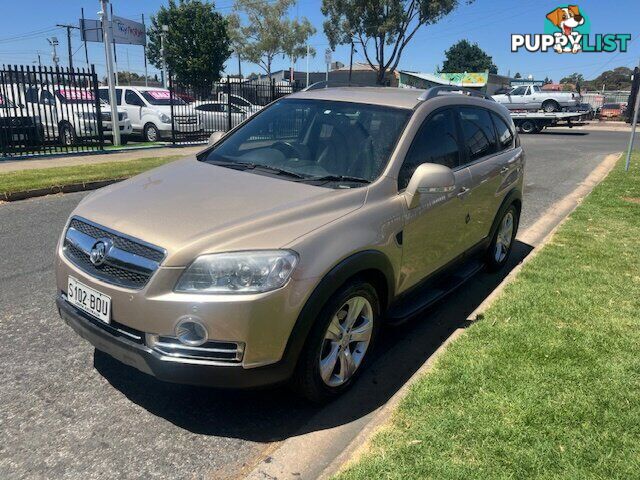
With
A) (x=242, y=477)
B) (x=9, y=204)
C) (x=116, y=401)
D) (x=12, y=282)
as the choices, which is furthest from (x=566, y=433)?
(x=9, y=204)

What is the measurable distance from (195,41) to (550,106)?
94.2 ft

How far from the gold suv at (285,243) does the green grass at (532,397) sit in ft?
1.70

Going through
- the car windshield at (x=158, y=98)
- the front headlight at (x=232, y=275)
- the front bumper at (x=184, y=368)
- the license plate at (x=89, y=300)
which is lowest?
the front bumper at (x=184, y=368)

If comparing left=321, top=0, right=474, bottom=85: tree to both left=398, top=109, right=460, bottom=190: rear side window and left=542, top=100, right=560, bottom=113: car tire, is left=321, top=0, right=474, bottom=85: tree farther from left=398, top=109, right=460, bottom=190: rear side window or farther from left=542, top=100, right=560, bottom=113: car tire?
left=398, top=109, right=460, bottom=190: rear side window

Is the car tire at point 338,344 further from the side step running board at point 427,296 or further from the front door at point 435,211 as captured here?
the front door at point 435,211

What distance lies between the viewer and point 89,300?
9.13ft

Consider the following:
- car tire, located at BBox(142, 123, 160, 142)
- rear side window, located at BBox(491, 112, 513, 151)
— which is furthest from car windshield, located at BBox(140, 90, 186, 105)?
rear side window, located at BBox(491, 112, 513, 151)

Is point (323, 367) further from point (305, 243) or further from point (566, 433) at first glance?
point (566, 433)

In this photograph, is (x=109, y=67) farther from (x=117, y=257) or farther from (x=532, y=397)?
(x=532, y=397)

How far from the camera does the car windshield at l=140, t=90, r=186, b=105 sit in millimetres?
17875

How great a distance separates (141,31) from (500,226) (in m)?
17.7

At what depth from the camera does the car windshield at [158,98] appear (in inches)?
704

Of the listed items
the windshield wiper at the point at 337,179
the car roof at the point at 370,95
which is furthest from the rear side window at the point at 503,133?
the windshield wiper at the point at 337,179

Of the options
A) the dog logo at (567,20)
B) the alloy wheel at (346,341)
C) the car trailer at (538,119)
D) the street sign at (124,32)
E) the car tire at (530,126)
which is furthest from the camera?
the dog logo at (567,20)
